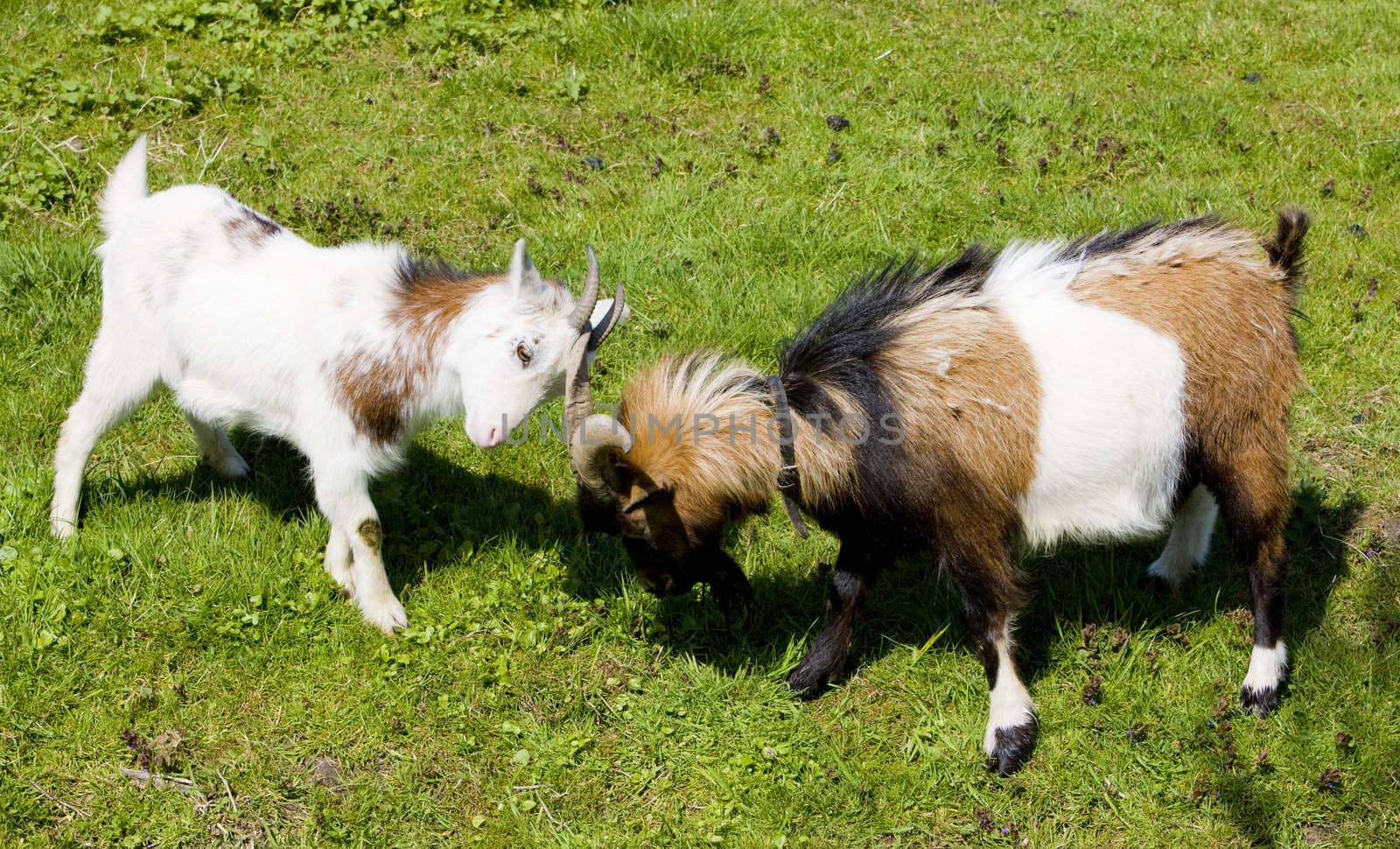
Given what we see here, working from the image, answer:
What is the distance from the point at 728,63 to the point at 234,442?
3.66m

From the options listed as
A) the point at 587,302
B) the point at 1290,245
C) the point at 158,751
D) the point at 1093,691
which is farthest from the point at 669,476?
the point at 1290,245

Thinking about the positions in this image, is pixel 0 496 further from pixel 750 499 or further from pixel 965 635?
pixel 965 635

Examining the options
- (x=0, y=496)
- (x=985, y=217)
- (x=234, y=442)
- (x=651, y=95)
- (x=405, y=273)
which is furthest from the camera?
(x=651, y=95)

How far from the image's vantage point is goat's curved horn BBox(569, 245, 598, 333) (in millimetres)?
3711

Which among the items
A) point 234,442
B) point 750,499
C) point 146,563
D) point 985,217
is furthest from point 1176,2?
point 146,563

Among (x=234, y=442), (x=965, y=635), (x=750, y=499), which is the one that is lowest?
(x=234, y=442)

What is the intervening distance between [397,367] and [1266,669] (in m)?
3.12

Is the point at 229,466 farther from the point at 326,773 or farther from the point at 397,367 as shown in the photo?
the point at 326,773

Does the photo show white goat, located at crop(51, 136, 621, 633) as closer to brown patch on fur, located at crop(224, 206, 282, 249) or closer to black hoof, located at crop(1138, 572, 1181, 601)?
brown patch on fur, located at crop(224, 206, 282, 249)

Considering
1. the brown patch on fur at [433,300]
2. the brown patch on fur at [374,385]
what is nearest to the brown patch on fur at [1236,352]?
the brown patch on fur at [433,300]

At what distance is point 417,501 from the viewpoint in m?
4.94

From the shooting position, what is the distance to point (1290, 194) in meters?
6.50

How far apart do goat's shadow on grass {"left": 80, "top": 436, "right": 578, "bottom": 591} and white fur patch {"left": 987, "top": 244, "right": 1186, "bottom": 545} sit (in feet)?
6.13

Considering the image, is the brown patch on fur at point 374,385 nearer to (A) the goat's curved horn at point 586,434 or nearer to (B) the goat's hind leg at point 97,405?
(A) the goat's curved horn at point 586,434
